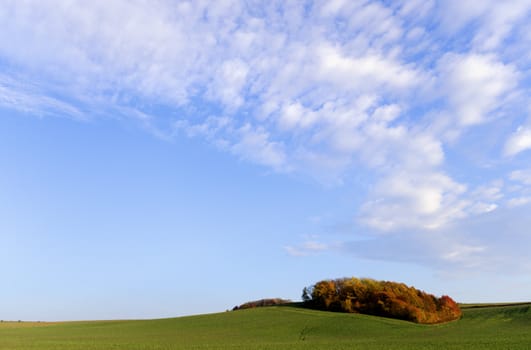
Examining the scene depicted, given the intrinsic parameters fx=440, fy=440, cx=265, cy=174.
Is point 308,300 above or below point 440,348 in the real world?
above

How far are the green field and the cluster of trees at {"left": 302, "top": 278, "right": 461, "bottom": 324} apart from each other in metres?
4.14

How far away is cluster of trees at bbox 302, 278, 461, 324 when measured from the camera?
199 feet

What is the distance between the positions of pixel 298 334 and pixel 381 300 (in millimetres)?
21107

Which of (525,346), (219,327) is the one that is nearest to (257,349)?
(525,346)

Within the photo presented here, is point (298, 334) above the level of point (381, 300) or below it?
below

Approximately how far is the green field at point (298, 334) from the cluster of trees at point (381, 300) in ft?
13.6

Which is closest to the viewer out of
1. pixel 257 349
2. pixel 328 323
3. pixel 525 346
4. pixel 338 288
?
pixel 525 346

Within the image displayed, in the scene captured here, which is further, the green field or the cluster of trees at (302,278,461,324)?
the cluster of trees at (302,278,461,324)

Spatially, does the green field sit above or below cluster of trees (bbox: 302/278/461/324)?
below

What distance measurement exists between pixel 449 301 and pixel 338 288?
54.4 ft

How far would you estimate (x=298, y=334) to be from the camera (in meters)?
46.9

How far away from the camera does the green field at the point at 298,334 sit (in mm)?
34781

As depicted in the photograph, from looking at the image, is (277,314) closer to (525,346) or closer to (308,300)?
(308,300)

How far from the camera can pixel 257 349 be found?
105 feet
